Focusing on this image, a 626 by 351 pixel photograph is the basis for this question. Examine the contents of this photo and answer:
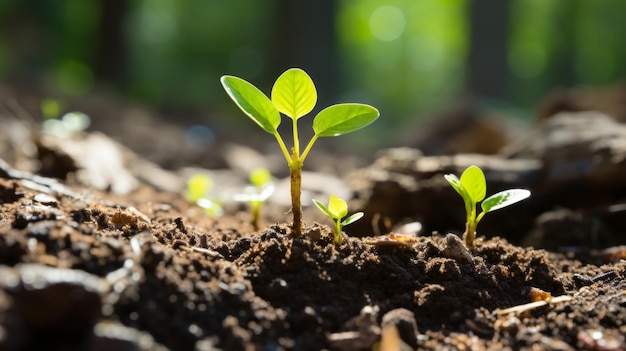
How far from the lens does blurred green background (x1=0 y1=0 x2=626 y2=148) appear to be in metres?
10.4

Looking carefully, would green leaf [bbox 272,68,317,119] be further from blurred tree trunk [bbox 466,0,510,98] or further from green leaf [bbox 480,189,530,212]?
blurred tree trunk [bbox 466,0,510,98]

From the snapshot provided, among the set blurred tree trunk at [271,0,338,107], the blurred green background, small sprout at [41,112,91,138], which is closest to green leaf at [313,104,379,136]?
small sprout at [41,112,91,138]

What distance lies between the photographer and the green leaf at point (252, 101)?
1.58 metres

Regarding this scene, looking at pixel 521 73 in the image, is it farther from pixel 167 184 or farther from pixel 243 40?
pixel 167 184

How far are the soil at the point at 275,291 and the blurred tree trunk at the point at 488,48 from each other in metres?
9.15

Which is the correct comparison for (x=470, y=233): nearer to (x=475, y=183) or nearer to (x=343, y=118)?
(x=475, y=183)

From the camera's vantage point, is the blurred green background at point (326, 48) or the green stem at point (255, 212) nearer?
the green stem at point (255, 212)

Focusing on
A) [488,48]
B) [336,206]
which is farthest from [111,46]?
[336,206]

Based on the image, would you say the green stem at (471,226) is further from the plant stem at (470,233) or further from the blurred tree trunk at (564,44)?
the blurred tree trunk at (564,44)

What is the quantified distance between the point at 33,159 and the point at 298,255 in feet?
8.39

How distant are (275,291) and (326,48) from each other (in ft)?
31.1

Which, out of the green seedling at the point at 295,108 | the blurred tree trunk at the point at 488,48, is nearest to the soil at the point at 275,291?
the green seedling at the point at 295,108

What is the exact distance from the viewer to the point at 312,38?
1042 centimetres

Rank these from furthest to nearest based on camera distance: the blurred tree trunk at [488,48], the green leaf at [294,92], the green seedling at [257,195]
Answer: the blurred tree trunk at [488,48]
the green seedling at [257,195]
the green leaf at [294,92]
